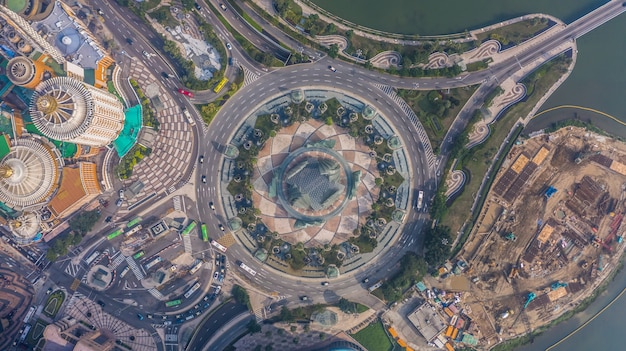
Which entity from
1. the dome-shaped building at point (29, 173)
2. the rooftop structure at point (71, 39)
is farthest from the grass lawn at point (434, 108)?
the dome-shaped building at point (29, 173)

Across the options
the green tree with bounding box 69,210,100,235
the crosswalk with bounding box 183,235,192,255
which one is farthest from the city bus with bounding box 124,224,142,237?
the crosswalk with bounding box 183,235,192,255

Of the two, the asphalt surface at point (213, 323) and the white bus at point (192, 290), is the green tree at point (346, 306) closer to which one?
the asphalt surface at point (213, 323)

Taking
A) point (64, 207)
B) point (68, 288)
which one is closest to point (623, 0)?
point (64, 207)

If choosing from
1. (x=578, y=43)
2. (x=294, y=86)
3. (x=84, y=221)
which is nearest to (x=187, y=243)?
(x=84, y=221)

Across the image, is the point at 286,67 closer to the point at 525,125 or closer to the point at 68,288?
the point at 525,125

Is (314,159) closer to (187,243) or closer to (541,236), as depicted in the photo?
(187,243)

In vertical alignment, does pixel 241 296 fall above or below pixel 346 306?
above

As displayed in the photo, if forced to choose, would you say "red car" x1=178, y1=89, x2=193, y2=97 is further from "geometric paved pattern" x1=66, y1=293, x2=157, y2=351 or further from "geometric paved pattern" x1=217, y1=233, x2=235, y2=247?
"geometric paved pattern" x1=66, y1=293, x2=157, y2=351
